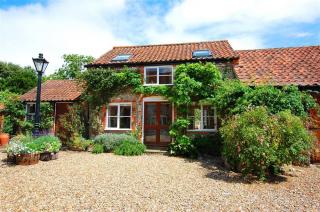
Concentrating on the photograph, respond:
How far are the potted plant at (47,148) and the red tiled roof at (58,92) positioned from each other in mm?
6286

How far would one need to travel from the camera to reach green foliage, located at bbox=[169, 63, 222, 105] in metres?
13.9

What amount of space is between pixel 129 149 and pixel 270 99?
694cm

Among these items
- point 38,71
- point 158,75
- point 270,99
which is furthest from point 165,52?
point 270,99

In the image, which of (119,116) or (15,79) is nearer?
(119,116)

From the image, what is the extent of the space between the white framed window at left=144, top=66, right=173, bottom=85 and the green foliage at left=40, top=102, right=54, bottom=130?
7.35 meters

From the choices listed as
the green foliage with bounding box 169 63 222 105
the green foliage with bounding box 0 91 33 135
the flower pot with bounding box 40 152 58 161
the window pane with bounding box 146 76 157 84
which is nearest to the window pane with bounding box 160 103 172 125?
the green foliage with bounding box 169 63 222 105

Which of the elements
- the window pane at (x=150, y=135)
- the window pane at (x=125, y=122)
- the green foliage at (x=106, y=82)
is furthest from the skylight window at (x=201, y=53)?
the window pane at (x=125, y=122)

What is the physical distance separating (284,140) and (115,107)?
10.3m

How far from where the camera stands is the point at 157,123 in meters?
15.5

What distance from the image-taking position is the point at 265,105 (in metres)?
10.2

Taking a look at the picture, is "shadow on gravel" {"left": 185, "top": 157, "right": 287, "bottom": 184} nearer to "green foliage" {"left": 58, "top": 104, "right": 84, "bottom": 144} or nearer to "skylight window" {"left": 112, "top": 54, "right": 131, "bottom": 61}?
"green foliage" {"left": 58, "top": 104, "right": 84, "bottom": 144}

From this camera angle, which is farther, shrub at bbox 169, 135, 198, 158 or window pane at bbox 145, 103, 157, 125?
window pane at bbox 145, 103, 157, 125

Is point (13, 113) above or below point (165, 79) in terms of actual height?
below

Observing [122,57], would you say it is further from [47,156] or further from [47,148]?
[47,156]
